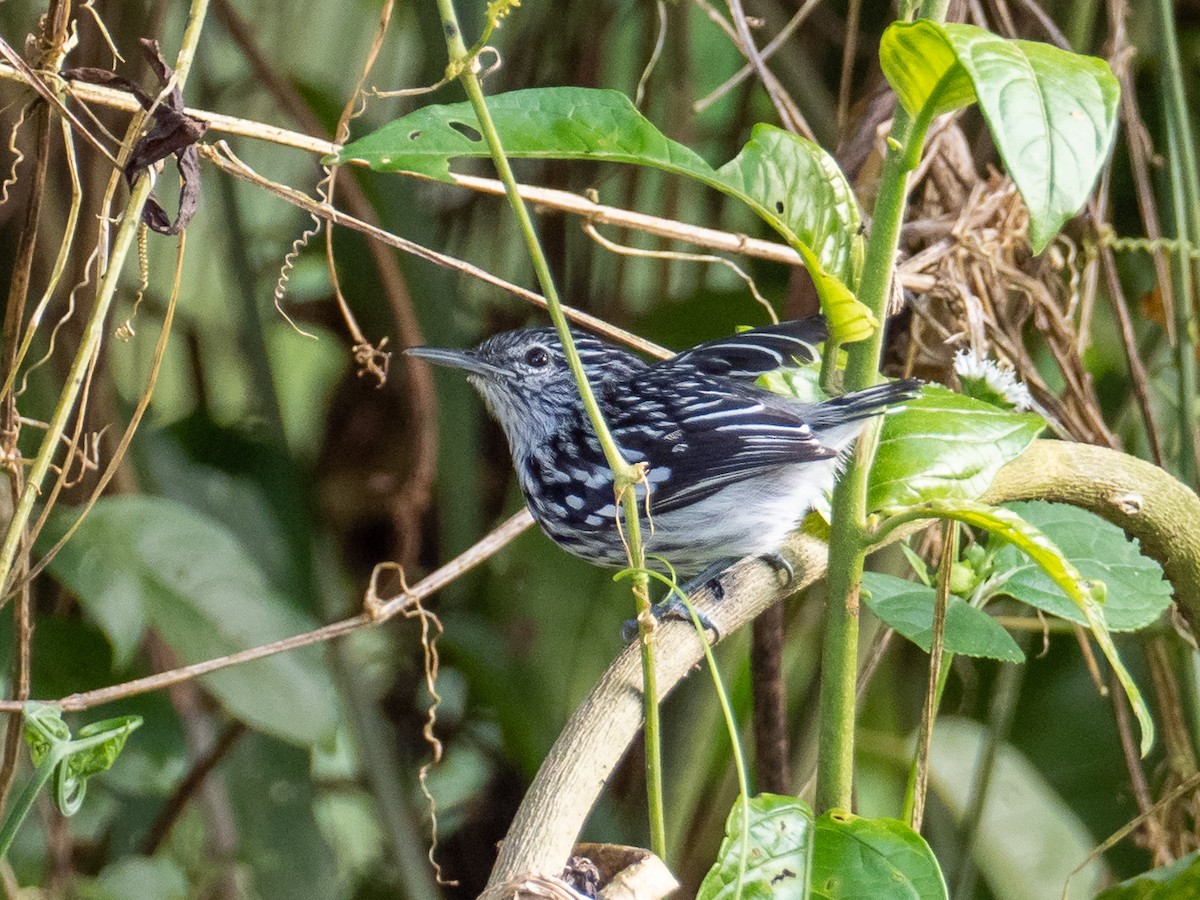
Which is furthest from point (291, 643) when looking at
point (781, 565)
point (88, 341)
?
point (781, 565)

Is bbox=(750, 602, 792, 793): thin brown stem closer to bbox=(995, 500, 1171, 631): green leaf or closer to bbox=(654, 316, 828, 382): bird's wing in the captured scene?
bbox=(654, 316, 828, 382): bird's wing

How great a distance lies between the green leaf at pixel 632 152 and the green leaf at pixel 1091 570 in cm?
47

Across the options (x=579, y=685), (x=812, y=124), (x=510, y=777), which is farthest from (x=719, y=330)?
(x=510, y=777)

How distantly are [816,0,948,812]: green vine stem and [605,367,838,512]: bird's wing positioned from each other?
0.81 meters

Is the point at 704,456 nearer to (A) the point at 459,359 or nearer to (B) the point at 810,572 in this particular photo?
(B) the point at 810,572

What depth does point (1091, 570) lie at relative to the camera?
1.60 metres

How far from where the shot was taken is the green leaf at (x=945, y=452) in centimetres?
110

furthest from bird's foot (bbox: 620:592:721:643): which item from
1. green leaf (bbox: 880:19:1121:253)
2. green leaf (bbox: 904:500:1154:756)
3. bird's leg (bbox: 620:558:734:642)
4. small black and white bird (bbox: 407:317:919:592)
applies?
green leaf (bbox: 880:19:1121:253)

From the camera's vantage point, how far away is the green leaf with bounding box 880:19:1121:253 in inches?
32.4

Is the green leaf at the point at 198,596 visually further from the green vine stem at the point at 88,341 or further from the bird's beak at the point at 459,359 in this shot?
the green vine stem at the point at 88,341

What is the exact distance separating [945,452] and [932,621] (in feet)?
1.17

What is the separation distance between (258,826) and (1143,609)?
1.79 metres

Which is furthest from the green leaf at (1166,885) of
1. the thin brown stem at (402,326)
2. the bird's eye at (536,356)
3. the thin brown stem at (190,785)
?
the thin brown stem at (190,785)

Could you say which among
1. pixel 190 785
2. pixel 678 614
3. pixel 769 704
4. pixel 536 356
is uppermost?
pixel 536 356
